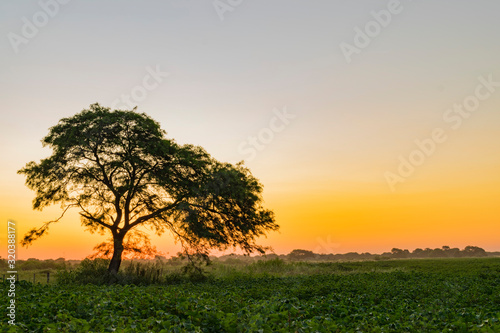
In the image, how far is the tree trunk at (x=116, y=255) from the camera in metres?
31.4

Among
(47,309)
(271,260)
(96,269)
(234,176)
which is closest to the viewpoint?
(47,309)

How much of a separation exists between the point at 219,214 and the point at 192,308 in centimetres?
2162

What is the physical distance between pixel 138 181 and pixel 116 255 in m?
6.25

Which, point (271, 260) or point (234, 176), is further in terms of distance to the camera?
point (271, 260)

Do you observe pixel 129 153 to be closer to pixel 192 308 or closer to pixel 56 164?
pixel 56 164

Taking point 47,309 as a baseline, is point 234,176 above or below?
above

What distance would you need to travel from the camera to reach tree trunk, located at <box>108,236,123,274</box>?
3138 cm

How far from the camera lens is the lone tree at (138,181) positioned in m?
31.4

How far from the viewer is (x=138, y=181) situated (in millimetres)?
32531

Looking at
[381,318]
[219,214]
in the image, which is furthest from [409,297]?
[219,214]

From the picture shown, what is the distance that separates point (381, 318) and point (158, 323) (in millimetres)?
7199

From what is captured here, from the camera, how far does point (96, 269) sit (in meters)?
31.1

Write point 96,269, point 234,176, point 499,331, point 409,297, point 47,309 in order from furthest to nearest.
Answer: point 234,176 < point 96,269 < point 409,297 < point 47,309 < point 499,331

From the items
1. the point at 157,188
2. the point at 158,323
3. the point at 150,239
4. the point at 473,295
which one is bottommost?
the point at 473,295
